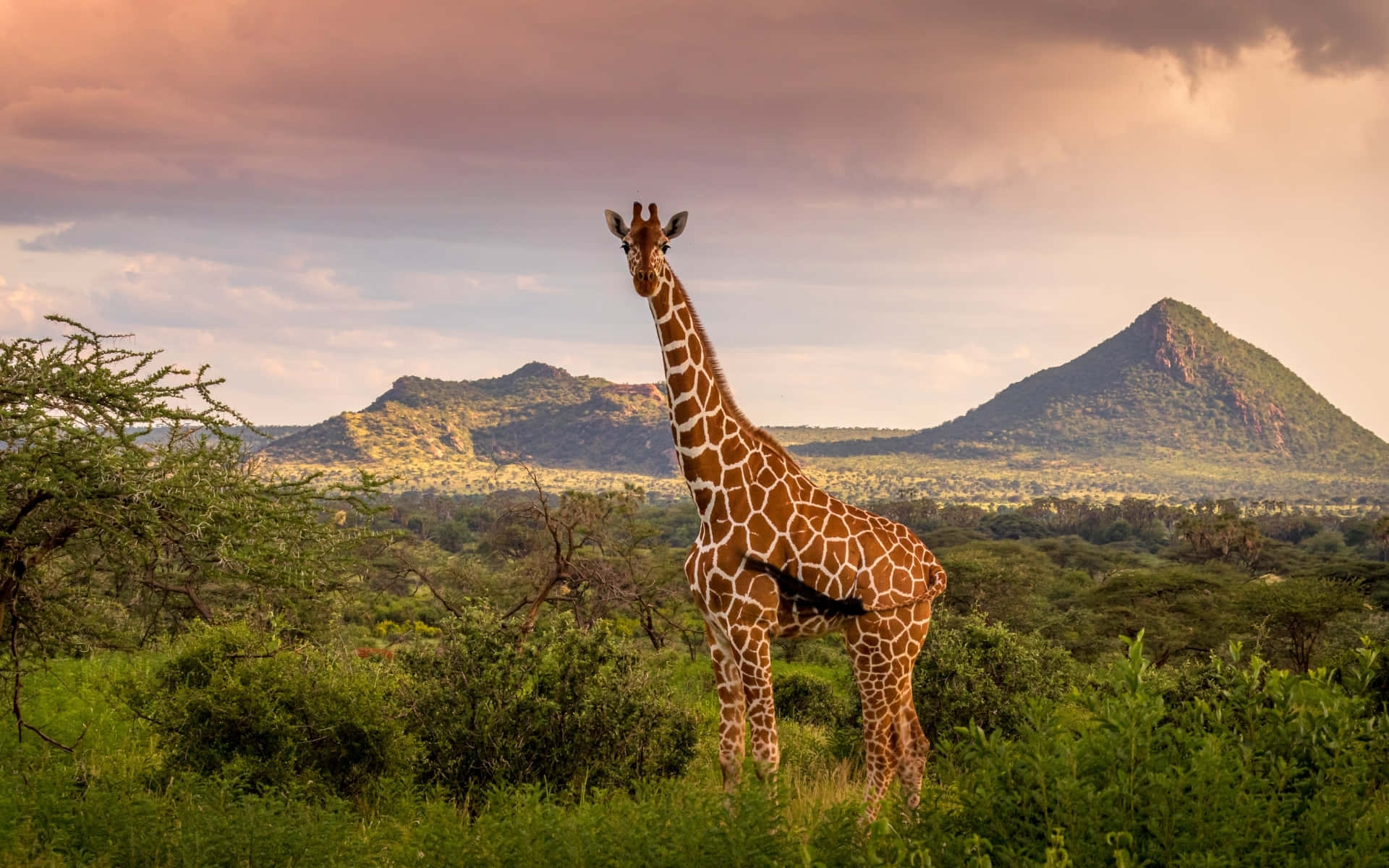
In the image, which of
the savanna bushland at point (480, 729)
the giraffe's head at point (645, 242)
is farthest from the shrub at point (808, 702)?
the giraffe's head at point (645, 242)

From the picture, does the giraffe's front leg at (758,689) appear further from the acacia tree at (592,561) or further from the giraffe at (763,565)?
the acacia tree at (592,561)

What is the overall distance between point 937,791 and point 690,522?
80775mm

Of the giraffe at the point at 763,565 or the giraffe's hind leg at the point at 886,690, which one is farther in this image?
the giraffe's hind leg at the point at 886,690

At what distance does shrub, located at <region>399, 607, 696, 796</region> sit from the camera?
965cm

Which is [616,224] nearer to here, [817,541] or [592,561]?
[817,541]

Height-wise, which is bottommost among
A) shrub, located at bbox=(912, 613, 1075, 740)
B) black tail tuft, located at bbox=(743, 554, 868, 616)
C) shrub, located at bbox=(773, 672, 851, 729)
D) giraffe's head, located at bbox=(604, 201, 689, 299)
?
shrub, located at bbox=(773, 672, 851, 729)

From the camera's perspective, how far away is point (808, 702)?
17641 mm

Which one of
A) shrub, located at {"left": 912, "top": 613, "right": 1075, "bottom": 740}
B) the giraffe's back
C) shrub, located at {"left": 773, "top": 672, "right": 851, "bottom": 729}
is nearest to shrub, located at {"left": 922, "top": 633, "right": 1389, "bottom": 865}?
the giraffe's back

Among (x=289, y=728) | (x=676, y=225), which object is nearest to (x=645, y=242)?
(x=676, y=225)

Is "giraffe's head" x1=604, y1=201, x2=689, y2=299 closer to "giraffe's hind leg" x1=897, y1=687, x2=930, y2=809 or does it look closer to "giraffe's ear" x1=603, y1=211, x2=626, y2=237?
"giraffe's ear" x1=603, y1=211, x2=626, y2=237

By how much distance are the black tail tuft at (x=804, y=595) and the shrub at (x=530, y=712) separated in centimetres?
257

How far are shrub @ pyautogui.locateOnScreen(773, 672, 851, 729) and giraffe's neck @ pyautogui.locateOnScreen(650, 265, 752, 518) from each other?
9.28m

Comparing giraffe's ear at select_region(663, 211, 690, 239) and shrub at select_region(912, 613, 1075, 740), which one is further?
shrub at select_region(912, 613, 1075, 740)

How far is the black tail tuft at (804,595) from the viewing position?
7977mm
